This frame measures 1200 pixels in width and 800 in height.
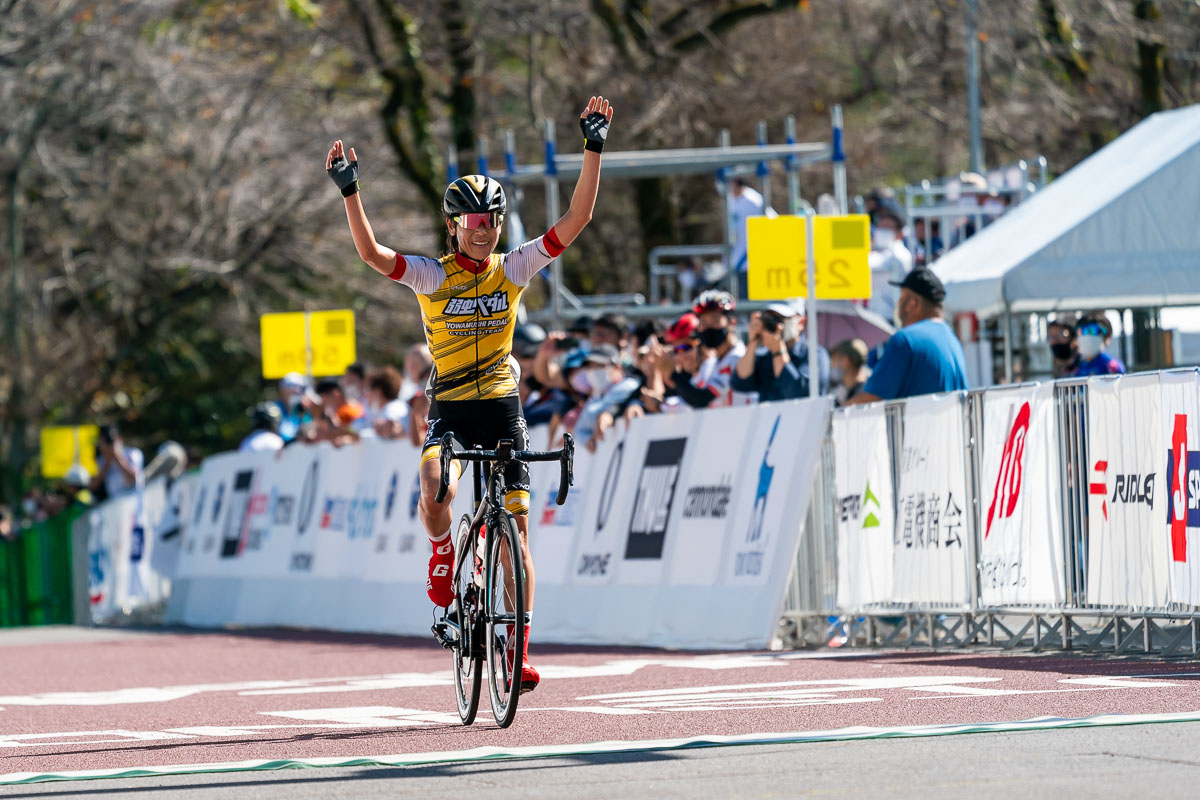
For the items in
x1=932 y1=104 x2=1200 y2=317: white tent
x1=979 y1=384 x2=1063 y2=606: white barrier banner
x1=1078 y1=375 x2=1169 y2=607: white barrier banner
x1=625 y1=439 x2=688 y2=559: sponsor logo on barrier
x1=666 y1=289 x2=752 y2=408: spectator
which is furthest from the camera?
x1=932 y1=104 x2=1200 y2=317: white tent

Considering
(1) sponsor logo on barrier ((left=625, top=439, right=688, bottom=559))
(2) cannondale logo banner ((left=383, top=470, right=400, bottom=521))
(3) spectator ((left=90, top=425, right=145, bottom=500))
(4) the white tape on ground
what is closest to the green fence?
(3) spectator ((left=90, top=425, right=145, bottom=500))

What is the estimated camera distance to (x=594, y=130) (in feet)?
28.6

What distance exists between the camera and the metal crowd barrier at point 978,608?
11.2 meters

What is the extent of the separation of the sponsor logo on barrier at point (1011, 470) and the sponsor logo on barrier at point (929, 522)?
0.35m

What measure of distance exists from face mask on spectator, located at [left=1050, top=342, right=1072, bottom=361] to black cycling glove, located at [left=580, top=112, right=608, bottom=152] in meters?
6.88

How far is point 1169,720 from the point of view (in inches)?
303

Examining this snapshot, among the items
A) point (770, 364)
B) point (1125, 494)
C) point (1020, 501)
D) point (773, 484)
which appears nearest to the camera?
point (1125, 494)

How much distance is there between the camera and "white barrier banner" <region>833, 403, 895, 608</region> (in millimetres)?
12953

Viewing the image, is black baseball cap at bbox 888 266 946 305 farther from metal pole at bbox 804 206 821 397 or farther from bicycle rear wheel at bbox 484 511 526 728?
bicycle rear wheel at bbox 484 511 526 728

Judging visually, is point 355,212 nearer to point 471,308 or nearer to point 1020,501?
point 471,308

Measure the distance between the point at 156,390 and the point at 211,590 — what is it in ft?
58.2

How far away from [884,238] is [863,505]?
681cm

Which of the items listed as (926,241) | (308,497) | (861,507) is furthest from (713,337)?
(308,497)

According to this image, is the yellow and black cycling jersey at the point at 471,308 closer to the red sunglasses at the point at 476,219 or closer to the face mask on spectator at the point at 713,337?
the red sunglasses at the point at 476,219
